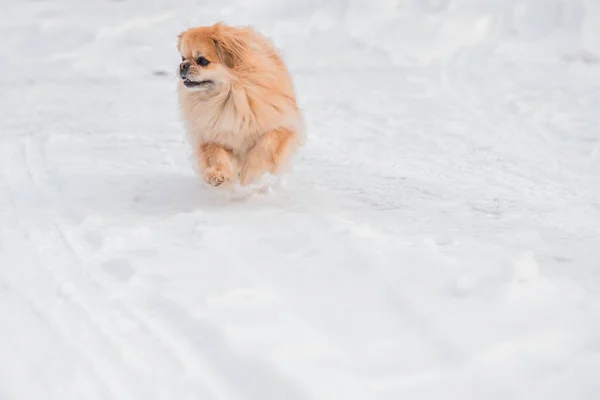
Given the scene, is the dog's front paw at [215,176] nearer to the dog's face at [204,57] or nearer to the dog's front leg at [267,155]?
the dog's front leg at [267,155]

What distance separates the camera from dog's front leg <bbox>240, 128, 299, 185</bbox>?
4336mm

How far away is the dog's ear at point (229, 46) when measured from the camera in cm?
418

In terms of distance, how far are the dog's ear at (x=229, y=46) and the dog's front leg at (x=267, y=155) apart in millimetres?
395

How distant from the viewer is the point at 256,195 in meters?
4.42

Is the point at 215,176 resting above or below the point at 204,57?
below

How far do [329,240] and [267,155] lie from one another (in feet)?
2.61

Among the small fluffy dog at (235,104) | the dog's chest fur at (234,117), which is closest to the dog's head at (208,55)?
the small fluffy dog at (235,104)

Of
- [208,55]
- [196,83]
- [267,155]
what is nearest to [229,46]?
[208,55]

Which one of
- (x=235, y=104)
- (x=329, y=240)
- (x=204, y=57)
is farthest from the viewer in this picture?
(x=235, y=104)

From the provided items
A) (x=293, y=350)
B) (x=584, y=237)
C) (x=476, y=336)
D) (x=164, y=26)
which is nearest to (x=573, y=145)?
(x=584, y=237)

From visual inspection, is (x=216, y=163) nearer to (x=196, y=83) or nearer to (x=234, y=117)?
(x=234, y=117)

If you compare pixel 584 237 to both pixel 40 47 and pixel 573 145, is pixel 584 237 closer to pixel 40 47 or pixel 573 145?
pixel 573 145

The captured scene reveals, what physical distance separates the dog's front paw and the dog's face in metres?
0.39

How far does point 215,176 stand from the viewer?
4211mm
